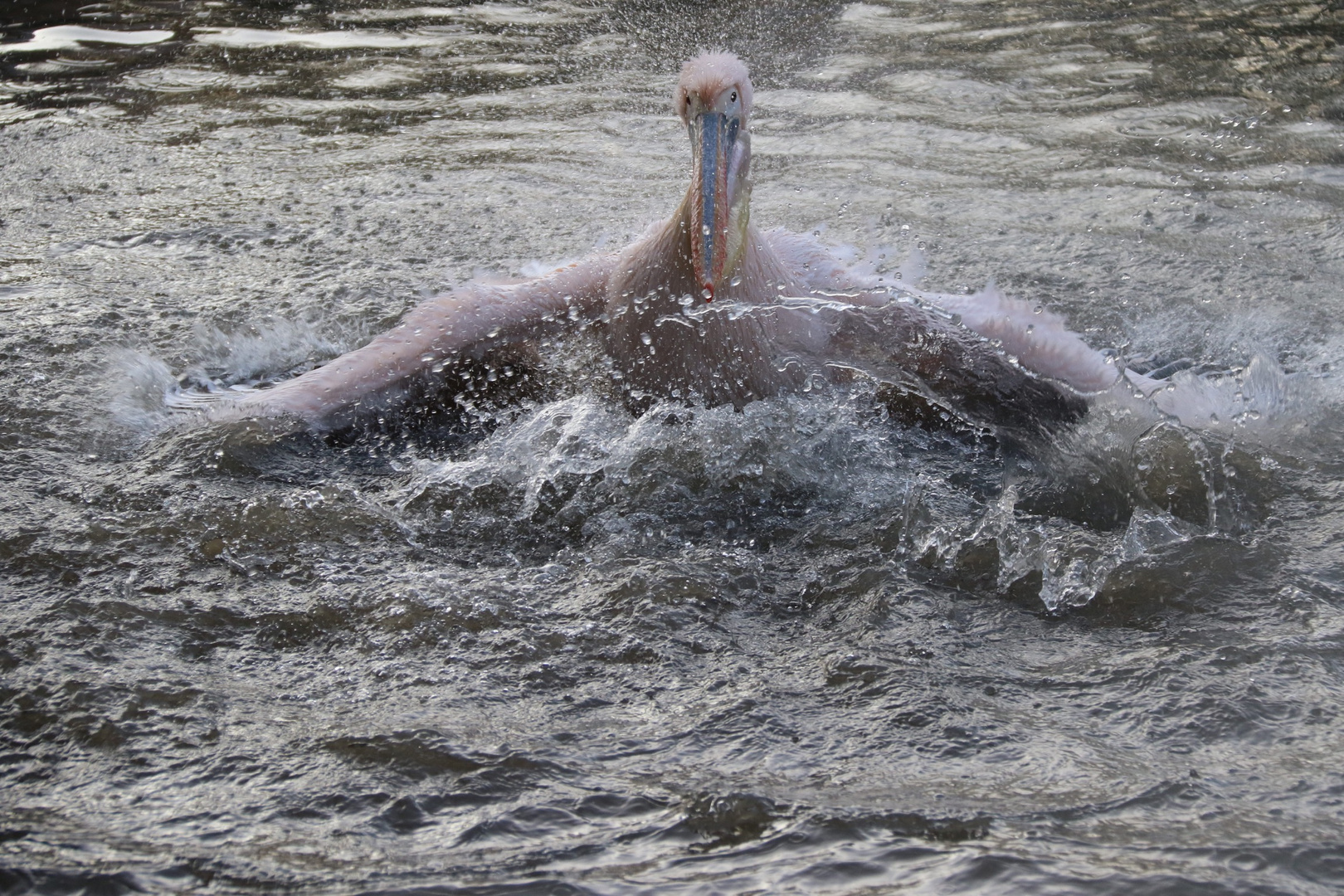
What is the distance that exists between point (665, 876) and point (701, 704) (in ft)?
1.73

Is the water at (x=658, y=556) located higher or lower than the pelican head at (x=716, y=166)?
lower

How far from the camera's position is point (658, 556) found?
322 cm

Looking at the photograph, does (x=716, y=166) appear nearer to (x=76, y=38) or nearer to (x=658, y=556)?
(x=658, y=556)

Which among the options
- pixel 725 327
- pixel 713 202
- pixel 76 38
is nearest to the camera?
pixel 713 202

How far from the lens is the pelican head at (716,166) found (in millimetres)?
3527

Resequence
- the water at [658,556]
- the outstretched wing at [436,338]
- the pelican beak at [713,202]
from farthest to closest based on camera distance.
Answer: the outstretched wing at [436,338] < the pelican beak at [713,202] < the water at [658,556]

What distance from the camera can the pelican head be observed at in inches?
139

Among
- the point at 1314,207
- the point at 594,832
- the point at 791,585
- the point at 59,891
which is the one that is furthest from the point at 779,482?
the point at 1314,207

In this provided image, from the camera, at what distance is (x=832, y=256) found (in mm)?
4438

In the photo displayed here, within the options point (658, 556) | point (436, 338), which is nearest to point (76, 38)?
point (436, 338)

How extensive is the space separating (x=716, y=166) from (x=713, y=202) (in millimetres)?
102

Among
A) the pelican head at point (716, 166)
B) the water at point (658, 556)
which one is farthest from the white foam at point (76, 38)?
the pelican head at point (716, 166)

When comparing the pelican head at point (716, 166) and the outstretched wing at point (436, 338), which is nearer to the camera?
the pelican head at point (716, 166)

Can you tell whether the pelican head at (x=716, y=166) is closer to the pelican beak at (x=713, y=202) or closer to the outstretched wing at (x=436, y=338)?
the pelican beak at (x=713, y=202)
